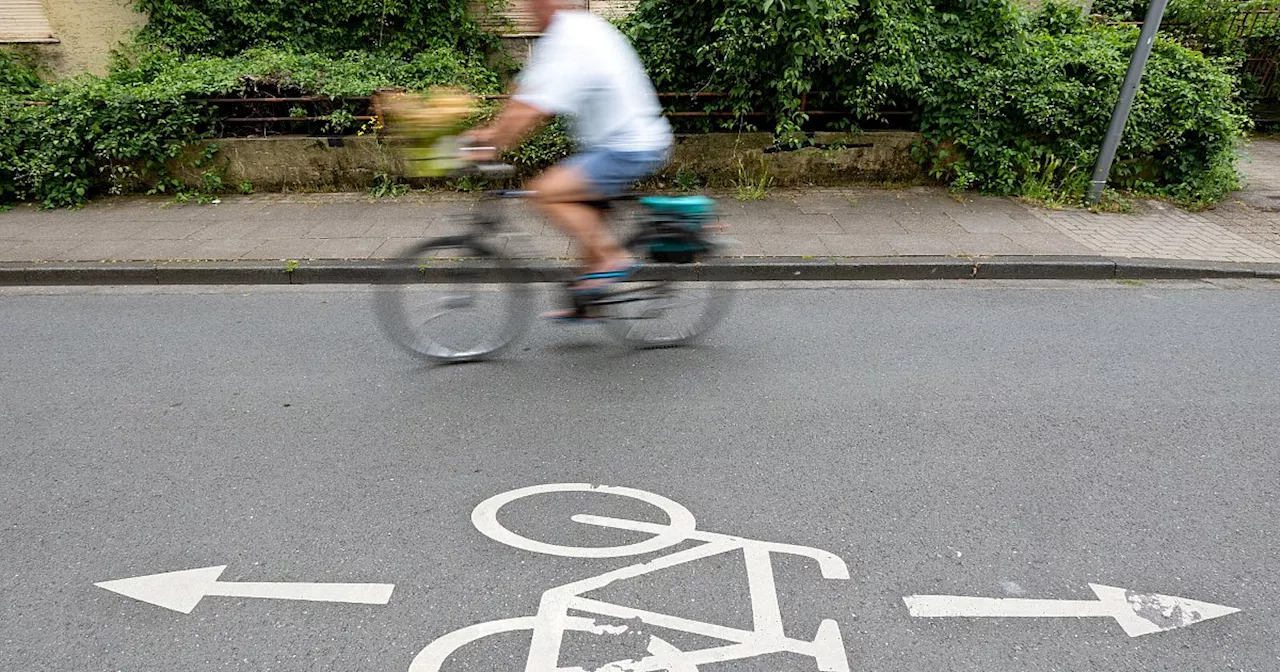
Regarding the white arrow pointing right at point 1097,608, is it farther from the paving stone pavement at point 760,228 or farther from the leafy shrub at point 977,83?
the leafy shrub at point 977,83

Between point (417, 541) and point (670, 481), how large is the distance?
3.57 feet

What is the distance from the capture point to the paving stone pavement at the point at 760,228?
5.93 m

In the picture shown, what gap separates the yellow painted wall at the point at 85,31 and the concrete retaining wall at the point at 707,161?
453cm

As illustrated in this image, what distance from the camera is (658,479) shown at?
312 cm

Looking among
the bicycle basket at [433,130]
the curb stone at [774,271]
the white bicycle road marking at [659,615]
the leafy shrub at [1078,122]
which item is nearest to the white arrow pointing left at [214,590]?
the white bicycle road marking at [659,615]

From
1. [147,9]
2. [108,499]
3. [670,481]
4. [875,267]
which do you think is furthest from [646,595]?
[147,9]

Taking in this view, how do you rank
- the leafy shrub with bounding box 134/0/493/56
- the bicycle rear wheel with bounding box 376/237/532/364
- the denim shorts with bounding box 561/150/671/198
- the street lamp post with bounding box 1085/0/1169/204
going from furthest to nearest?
1. the leafy shrub with bounding box 134/0/493/56
2. the street lamp post with bounding box 1085/0/1169/204
3. the bicycle rear wheel with bounding box 376/237/532/364
4. the denim shorts with bounding box 561/150/671/198

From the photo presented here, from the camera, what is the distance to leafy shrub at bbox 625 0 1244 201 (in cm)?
696

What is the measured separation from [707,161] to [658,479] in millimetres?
5259

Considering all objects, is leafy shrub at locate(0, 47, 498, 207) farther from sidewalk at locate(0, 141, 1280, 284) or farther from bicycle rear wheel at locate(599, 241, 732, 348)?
bicycle rear wheel at locate(599, 241, 732, 348)

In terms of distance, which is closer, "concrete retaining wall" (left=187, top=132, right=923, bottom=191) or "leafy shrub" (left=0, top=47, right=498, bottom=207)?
"leafy shrub" (left=0, top=47, right=498, bottom=207)

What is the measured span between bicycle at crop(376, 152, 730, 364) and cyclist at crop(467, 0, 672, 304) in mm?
153

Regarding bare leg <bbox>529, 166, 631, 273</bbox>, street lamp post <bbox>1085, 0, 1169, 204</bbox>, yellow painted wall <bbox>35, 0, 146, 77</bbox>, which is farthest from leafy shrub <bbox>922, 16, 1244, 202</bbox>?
yellow painted wall <bbox>35, 0, 146, 77</bbox>

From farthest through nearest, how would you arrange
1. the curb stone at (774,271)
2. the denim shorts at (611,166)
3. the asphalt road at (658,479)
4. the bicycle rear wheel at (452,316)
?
the curb stone at (774,271) < the bicycle rear wheel at (452,316) < the denim shorts at (611,166) < the asphalt road at (658,479)
